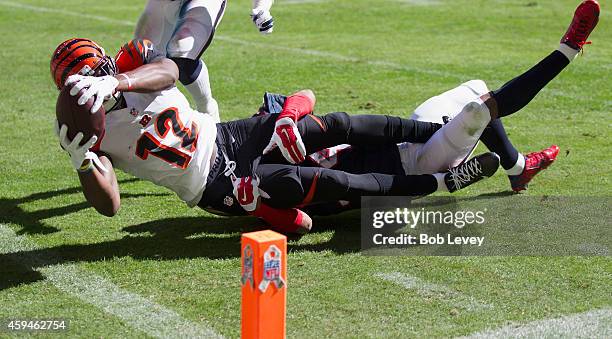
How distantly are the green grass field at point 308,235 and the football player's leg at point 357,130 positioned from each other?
436 mm

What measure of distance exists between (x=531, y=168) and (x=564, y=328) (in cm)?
192

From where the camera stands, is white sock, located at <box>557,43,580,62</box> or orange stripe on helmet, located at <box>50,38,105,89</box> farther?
white sock, located at <box>557,43,580,62</box>

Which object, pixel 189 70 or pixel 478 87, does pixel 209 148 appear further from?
pixel 478 87

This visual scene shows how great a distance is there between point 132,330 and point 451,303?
1.21 meters

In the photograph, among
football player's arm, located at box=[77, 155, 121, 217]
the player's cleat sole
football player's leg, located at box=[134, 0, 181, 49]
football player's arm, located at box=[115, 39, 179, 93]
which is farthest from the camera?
football player's leg, located at box=[134, 0, 181, 49]

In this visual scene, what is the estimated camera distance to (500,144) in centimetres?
508

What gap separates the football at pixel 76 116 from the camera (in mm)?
3684

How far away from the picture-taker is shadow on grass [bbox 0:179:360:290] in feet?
13.7

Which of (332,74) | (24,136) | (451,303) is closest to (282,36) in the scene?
(332,74)

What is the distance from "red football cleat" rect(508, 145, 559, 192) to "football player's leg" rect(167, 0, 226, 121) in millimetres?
1748

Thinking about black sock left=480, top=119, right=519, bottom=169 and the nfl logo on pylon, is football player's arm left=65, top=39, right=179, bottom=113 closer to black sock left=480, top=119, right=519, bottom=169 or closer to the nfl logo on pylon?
the nfl logo on pylon

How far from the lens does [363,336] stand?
3.34 meters

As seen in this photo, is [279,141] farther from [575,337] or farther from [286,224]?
[575,337]

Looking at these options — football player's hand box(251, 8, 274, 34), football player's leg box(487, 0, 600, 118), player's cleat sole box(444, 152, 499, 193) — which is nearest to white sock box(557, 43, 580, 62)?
football player's leg box(487, 0, 600, 118)
